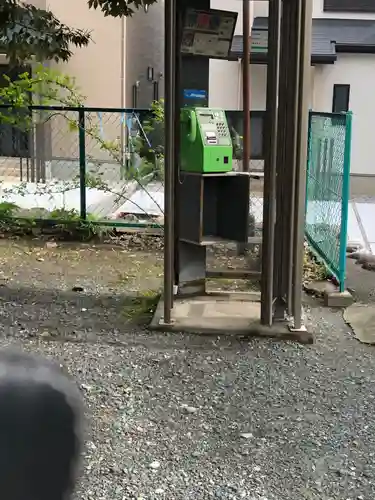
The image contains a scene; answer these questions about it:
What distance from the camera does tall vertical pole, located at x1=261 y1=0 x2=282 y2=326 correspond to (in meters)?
4.17

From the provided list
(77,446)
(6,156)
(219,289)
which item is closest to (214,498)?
(77,446)

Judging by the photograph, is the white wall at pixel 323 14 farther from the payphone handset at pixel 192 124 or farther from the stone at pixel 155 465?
the stone at pixel 155 465

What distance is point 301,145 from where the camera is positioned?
4438 millimetres

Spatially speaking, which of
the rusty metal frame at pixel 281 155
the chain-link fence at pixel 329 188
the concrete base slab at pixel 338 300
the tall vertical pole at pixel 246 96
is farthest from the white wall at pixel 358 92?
the rusty metal frame at pixel 281 155

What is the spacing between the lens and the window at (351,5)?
1241cm

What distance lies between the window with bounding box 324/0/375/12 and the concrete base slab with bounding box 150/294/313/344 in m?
8.99

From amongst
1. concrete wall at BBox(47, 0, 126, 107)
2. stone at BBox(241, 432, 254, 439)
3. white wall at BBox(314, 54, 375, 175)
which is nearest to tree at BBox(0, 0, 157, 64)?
stone at BBox(241, 432, 254, 439)

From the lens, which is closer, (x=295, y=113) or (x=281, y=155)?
(x=295, y=113)

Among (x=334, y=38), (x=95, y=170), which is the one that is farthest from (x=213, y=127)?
A: (x=334, y=38)

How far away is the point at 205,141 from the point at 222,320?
49.0 inches

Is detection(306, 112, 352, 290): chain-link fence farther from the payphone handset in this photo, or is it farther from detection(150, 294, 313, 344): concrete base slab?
the payphone handset

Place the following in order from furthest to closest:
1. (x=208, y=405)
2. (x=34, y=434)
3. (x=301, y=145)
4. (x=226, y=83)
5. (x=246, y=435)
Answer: (x=226, y=83) → (x=301, y=145) → (x=208, y=405) → (x=246, y=435) → (x=34, y=434)

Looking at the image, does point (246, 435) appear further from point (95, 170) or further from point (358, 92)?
point (358, 92)

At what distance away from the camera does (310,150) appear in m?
7.38
